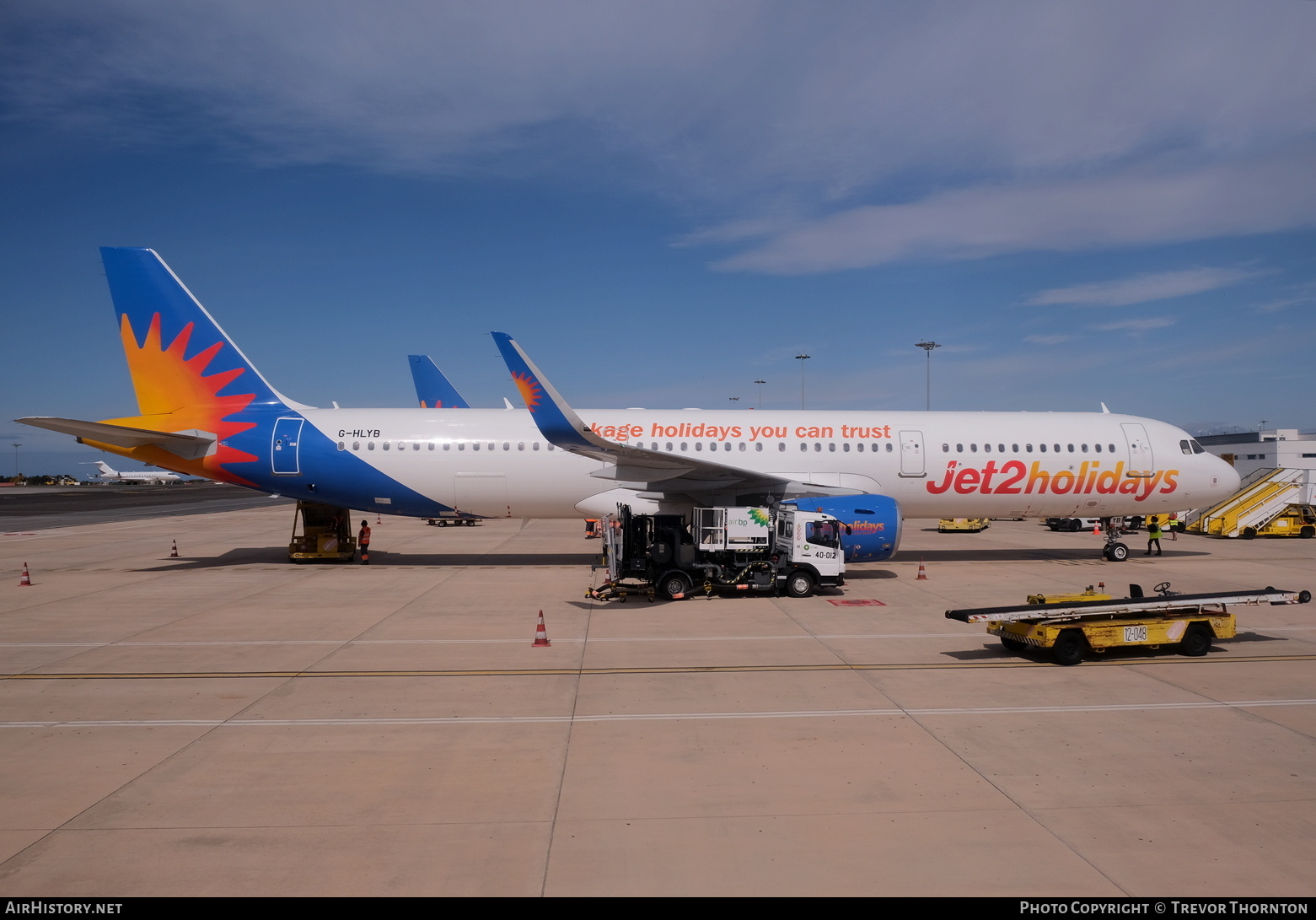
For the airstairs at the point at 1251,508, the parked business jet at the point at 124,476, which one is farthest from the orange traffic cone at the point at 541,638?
the parked business jet at the point at 124,476

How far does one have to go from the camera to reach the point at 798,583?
1845cm

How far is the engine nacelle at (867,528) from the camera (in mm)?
19750

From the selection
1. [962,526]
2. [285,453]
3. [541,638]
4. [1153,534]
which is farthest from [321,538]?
[962,526]

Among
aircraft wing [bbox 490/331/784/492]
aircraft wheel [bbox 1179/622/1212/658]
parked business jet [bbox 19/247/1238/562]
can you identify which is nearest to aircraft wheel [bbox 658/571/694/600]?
aircraft wing [bbox 490/331/784/492]

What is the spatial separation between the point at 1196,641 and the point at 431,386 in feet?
126

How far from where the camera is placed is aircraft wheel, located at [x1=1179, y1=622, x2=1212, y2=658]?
1277 cm

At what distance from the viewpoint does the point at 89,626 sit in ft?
49.6

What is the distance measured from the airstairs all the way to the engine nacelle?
831 inches

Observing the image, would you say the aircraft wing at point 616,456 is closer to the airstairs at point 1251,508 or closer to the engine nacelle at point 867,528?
the engine nacelle at point 867,528

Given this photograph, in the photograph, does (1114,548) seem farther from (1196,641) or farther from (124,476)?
(124,476)

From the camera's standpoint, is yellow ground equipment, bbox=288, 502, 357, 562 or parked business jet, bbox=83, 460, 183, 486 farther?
parked business jet, bbox=83, 460, 183, 486

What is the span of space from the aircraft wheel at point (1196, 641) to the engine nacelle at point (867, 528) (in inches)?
292

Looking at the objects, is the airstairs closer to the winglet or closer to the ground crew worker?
the ground crew worker
